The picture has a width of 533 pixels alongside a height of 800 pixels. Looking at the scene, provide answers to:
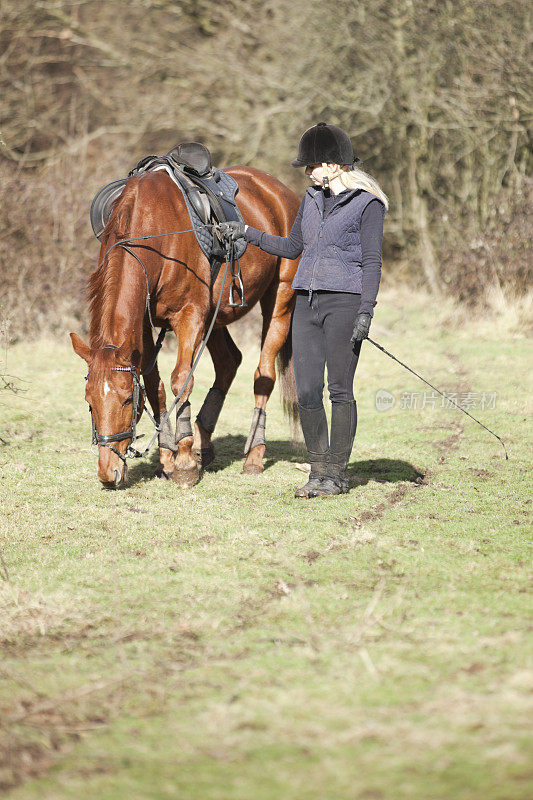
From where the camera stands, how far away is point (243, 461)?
692cm

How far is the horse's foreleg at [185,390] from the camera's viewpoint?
584cm

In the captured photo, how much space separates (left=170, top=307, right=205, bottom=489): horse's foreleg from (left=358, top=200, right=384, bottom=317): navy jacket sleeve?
1.34 m

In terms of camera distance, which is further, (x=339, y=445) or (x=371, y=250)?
(x=339, y=445)

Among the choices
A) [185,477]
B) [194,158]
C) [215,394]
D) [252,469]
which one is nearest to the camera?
[185,477]

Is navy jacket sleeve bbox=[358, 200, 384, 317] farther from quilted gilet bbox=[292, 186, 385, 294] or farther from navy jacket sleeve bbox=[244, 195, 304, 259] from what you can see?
navy jacket sleeve bbox=[244, 195, 304, 259]

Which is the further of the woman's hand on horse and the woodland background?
the woodland background

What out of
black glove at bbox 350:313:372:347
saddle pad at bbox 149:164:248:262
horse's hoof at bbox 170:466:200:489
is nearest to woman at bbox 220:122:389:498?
black glove at bbox 350:313:372:347

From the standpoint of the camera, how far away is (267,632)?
10.9 ft

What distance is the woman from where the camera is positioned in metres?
5.12

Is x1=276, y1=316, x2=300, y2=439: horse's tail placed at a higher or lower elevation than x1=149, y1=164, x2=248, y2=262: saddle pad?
lower

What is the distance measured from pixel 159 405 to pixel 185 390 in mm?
737

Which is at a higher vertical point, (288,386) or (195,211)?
(195,211)

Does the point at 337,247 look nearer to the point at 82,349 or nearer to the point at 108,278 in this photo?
the point at 108,278

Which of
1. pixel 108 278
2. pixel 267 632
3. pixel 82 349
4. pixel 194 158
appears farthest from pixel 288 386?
pixel 267 632
